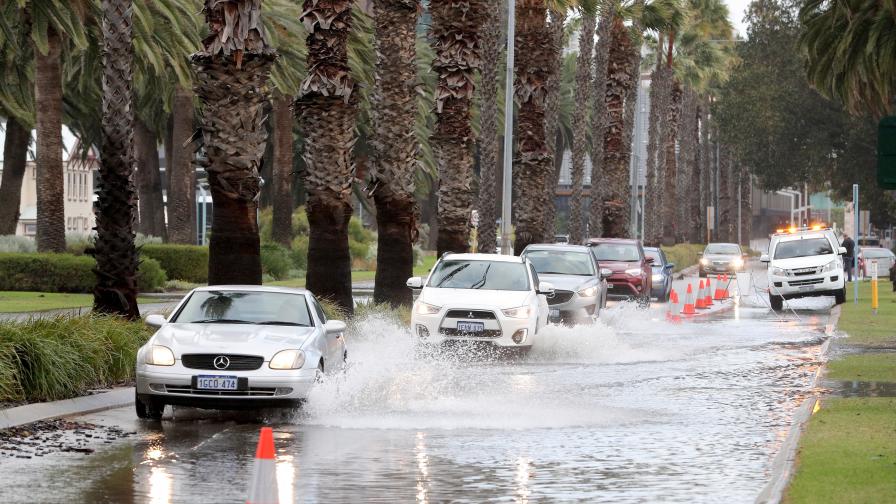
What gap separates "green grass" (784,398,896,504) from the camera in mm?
10445

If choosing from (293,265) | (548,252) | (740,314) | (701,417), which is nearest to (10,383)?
(701,417)

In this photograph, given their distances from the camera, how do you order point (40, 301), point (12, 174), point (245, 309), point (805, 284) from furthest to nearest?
point (12, 174) → point (805, 284) → point (40, 301) → point (245, 309)

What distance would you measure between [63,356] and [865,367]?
1143 cm

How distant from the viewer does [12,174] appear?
173 feet

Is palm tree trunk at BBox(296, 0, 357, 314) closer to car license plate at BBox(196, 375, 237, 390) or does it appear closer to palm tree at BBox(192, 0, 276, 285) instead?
palm tree at BBox(192, 0, 276, 285)

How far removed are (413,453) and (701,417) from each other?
4.48 meters

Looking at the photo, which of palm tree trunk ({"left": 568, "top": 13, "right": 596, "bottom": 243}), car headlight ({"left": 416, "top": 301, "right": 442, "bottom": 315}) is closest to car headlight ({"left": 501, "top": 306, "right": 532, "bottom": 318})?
car headlight ({"left": 416, "top": 301, "right": 442, "bottom": 315})

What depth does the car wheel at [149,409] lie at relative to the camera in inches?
600

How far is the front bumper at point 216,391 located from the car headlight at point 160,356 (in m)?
0.05

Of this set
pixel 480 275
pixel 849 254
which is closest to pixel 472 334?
pixel 480 275

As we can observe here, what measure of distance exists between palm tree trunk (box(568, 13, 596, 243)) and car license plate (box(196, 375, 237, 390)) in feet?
145

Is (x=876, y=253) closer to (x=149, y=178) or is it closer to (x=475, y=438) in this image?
(x=149, y=178)

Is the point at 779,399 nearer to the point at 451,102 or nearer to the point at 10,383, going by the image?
the point at 10,383

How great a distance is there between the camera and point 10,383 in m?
15.5
